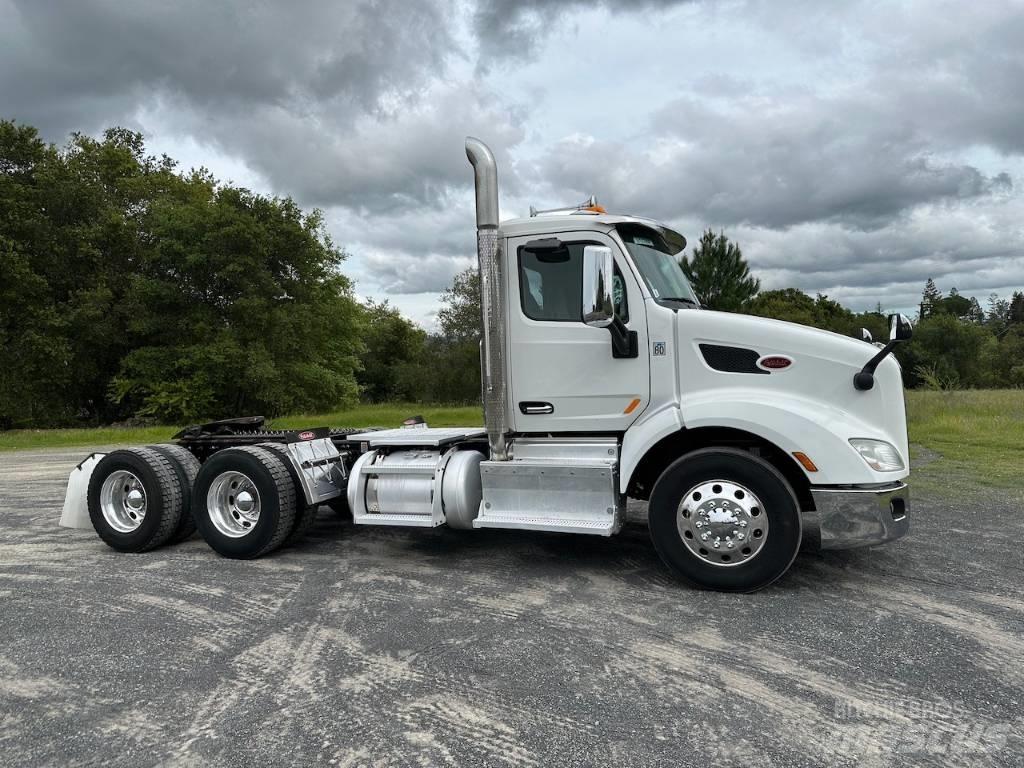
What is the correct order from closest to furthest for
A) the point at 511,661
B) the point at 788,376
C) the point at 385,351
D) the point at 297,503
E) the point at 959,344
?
1. the point at 511,661
2. the point at 788,376
3. the point at 297,503
4. the point at 385,351
5. the point at 959,344

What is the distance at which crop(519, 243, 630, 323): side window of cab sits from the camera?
5.57 meters

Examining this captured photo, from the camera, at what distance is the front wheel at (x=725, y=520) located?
4770 mm

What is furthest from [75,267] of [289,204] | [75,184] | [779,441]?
[779,441]

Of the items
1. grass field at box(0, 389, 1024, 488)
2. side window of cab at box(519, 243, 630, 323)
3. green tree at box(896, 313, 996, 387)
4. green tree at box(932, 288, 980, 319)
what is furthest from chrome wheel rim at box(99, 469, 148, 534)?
green tree at box(932, 288, 980, 319)

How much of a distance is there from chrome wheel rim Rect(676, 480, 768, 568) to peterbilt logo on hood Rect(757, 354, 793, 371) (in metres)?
0.88

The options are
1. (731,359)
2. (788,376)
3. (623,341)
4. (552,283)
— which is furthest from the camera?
(552,283)

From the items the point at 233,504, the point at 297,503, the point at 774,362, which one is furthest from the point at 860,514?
the point at 233,504

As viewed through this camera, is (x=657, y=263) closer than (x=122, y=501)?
Yes

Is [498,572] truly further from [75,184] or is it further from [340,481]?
[75,184]

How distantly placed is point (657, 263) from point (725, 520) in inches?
82.6

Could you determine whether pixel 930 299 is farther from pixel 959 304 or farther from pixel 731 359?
pixel 731 359

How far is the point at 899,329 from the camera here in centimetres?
481

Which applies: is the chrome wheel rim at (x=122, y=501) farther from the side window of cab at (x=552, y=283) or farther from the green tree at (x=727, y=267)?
the green tree at (x=727, y=267)

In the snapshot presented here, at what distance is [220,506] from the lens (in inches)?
252
